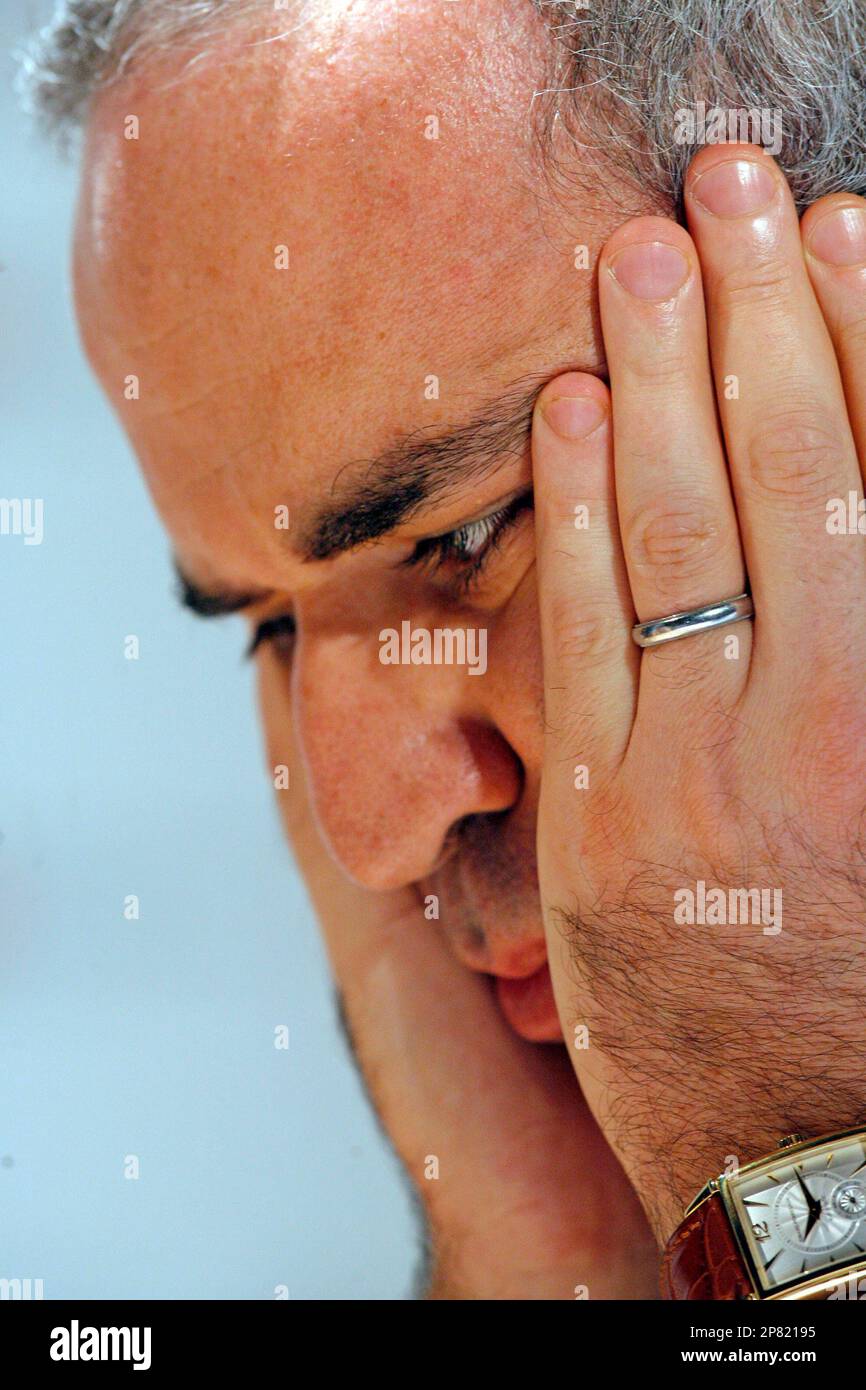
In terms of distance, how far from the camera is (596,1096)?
3.01 feet

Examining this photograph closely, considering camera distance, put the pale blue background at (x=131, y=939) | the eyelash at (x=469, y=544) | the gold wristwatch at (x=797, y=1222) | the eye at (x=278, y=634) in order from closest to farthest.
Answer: the gold wristwatch at (x=797, y=1222), the eyelash at (x=469, y=544), the eye at (x=278, y=634), the pale blue background at (x=131, y=939)

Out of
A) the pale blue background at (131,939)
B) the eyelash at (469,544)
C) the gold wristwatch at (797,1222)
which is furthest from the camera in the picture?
the pale blue background at (131,939)

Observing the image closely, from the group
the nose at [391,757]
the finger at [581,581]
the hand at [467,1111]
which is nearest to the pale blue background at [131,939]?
the hand at [467,1111]

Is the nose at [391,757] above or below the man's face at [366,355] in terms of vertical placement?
below

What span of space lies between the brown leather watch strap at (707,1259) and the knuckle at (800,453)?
1.39ft

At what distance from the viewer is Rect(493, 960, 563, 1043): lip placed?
119 cm

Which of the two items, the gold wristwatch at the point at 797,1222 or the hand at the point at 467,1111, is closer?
the gold wristwatch at the point at 797,1222

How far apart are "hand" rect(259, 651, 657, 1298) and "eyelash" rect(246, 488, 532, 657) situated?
15.6 inches

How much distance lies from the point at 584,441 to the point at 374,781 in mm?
318

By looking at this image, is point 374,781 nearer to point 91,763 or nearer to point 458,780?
point 458,780

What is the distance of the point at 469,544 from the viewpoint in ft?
2.98

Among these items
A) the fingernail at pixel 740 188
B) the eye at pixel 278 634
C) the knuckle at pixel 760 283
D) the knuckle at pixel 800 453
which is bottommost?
the knuckle at pixel 800 453

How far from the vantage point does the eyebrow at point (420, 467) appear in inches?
32.9

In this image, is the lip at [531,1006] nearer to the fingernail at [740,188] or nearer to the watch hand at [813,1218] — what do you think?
the watch hand at [813,1218]
